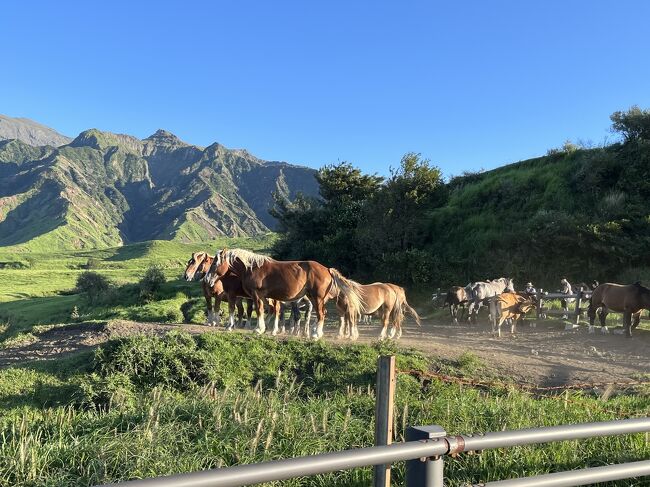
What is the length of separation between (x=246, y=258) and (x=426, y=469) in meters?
11.0

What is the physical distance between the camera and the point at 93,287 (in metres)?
35.7

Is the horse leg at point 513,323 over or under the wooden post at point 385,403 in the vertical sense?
under

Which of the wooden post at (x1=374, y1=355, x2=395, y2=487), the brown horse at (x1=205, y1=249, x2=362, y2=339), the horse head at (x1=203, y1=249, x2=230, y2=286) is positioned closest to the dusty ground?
the brown horse at (x1=205, y1=249, x2=362, y2=339)

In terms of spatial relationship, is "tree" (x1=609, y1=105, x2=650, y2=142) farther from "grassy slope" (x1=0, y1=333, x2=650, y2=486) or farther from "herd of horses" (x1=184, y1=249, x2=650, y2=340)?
"grassy slope" (x1=0, y1=333, x2=650, y2=486)

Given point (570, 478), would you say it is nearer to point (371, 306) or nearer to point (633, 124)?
point (371, 306)

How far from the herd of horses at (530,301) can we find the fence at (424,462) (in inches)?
551

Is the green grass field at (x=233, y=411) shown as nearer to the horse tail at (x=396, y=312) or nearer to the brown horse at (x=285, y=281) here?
the brown horse at (x=285, y=281)

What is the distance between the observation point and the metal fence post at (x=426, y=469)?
2416 mm

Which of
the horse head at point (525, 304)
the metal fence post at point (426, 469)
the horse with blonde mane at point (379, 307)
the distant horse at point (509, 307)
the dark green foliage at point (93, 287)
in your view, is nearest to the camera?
the metal fence post at point (426, 469)

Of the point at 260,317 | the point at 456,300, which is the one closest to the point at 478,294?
the point at 456,300

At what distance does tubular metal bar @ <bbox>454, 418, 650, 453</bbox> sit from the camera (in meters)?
2.45

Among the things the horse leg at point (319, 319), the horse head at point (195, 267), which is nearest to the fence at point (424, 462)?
A: the horse leg at point (319, 319)

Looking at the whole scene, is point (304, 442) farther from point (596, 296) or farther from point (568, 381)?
point (596, 296)

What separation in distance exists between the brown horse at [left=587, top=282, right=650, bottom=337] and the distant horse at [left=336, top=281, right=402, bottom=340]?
7033 millimetres
